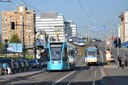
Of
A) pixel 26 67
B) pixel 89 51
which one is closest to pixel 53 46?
pixel 26 67

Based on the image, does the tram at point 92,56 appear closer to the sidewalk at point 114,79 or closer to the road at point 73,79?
the road at point 73,79

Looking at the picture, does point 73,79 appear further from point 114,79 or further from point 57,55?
point 57,55

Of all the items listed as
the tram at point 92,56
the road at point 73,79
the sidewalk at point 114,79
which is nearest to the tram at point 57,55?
the road at point 73,79

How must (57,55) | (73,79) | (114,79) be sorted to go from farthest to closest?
(57,55) < (73,79) < (114,79)

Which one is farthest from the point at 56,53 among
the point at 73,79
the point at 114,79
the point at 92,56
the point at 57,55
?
the point at 92,56

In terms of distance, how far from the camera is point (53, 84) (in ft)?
95.4

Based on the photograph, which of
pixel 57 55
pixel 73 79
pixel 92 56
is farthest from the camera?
pixel 92 56

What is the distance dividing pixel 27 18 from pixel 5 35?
35223 mm

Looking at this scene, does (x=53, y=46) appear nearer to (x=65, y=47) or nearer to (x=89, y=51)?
(x=65, y=47)

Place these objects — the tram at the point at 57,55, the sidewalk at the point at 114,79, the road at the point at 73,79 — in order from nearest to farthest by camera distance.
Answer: the sidewalk at the point at 114,79
the road at the point at 73,79
the tram at the point at 57,55

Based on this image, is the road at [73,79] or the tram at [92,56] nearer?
the road at [73,79]

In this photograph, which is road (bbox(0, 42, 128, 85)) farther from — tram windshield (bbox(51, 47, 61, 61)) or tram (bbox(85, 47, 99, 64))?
tram (bbox(85, 47, 99, 64))

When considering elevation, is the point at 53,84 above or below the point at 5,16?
below

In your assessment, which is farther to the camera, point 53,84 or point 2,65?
point 2,65
